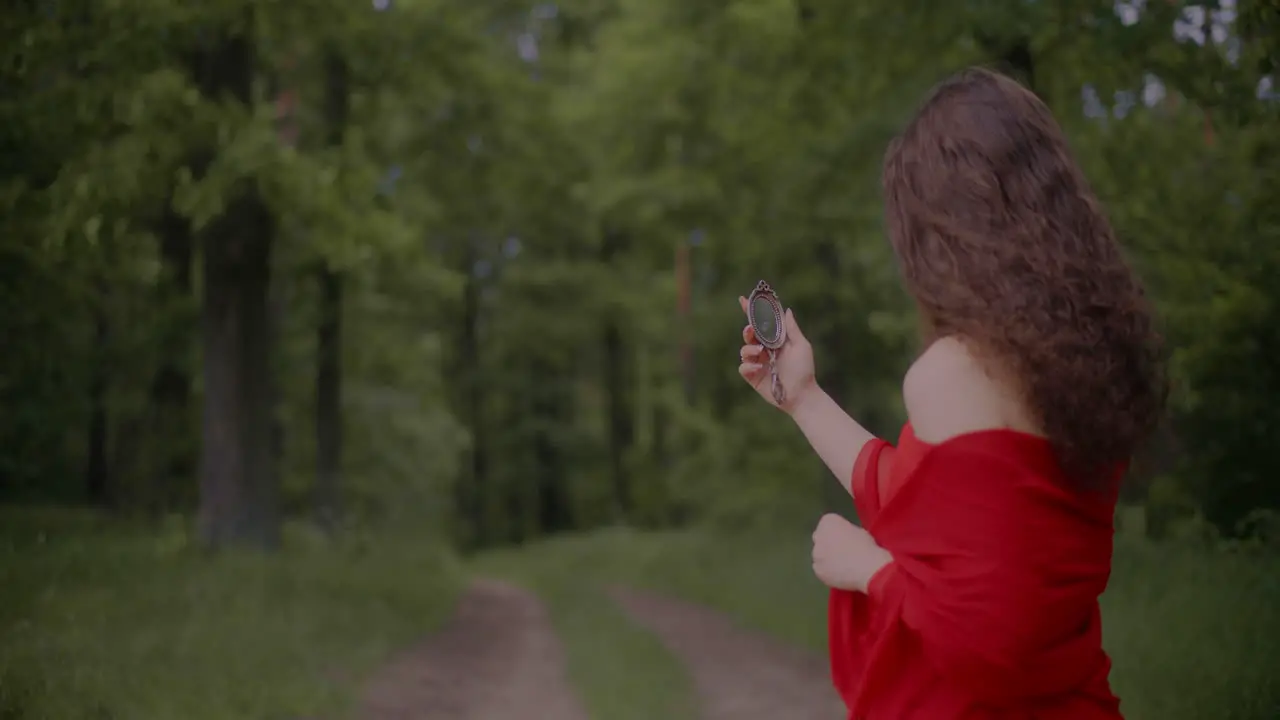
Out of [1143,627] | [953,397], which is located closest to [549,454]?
[1143,627]

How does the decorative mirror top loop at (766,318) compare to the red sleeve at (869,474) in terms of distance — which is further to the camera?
the decorative mirror top loop at (766,318)

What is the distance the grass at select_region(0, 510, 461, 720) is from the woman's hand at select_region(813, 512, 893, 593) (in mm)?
4762

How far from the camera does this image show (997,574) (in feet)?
5.75

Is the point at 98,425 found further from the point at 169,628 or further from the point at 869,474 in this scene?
the point at 869,474

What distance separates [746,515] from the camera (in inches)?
824

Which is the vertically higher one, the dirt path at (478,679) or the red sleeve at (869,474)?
the red sleeve at (869,474)

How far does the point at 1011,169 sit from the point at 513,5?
22.2 meters

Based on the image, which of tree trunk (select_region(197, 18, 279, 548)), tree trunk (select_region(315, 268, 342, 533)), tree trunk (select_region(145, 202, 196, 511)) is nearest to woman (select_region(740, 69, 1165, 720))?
tree trunk (select_region(197, 18, 279, 548))

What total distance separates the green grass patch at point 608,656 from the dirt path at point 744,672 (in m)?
0.20

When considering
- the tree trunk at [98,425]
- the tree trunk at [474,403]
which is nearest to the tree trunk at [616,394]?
the tree trunk at [474,403]

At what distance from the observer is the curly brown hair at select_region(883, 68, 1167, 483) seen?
5.98 ft

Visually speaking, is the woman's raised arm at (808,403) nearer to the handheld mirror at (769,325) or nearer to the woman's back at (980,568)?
the handheld mirror at (769,325)

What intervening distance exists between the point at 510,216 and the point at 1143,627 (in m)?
20.7

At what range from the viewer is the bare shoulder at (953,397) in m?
1.84
